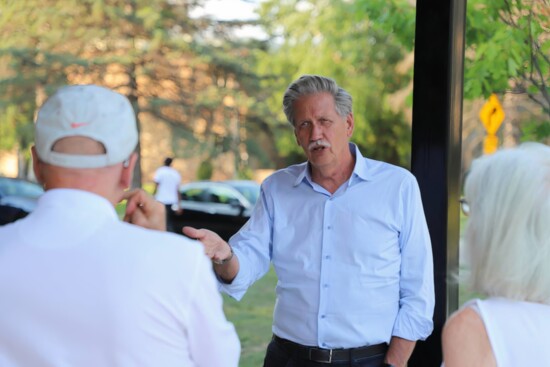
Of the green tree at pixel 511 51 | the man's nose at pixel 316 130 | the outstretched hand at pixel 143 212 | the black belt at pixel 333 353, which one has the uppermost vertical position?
the green tree at pixel 511 51

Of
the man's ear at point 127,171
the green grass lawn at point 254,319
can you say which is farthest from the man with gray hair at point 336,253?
the green grass lawn at point 254,319

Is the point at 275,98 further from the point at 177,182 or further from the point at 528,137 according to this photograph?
the point at 528,137

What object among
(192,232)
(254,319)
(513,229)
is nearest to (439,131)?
(192,232)

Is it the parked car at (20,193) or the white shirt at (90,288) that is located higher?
the white shirt at (90,288)

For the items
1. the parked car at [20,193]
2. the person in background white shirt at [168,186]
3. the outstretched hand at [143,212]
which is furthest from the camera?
the person in background white shirt at [168,186]

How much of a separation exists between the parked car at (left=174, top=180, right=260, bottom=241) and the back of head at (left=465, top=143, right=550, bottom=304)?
10.8 metres

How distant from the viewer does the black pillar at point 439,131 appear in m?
2.84

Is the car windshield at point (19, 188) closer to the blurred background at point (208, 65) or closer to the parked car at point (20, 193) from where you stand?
the parked car at point (20, 193)

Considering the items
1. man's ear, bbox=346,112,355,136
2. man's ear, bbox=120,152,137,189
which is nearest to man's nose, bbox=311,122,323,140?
man's ear, bbox=346,112,355,136

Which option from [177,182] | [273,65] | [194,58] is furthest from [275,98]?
[177,182]

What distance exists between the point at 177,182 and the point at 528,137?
27.9ft

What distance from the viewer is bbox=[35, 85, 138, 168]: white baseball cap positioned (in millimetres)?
1249

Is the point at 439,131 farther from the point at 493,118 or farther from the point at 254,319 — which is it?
the point at 254,319

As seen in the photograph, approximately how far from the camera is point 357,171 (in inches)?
94.8
